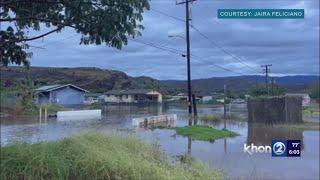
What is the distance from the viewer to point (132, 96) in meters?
81.6

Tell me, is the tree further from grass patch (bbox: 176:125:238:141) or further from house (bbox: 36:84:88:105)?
house (bbox: 36:84:88:105)

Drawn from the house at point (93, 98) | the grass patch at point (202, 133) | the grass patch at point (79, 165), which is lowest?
the grass patch at point (202, 133)

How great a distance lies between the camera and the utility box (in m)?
32.0

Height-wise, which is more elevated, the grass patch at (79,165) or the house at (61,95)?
the house at (61,95)

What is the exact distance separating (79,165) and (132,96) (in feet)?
236

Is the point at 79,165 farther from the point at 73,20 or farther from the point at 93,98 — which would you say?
the point at 93,98

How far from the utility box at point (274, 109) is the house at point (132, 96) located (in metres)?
31.0

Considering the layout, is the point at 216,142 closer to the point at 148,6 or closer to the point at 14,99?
the point at 148,6

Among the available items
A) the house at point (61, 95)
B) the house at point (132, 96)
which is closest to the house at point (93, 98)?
the house at point (61, 95)

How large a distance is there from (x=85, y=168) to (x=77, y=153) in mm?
687

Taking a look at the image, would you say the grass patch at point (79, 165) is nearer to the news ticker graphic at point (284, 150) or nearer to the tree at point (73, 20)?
the tree at point (73, 20)

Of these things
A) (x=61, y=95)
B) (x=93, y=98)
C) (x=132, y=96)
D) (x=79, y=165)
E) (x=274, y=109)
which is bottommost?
(x=79, y=165)

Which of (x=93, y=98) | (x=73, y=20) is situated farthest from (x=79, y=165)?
(x=93, y=98)

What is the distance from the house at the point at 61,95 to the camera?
42.1 metres
